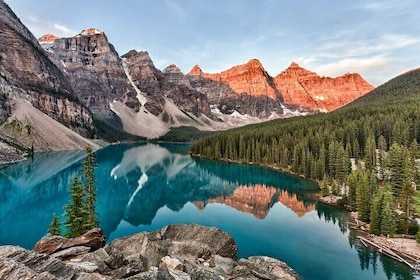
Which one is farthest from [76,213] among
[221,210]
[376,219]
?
[376,219]

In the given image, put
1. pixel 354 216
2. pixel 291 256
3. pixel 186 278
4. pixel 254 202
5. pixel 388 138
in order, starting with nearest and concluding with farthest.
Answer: pixel 186 278 → pixel 291 256 → pixel 354 216 → pixel 254 202 → pixel 388 138

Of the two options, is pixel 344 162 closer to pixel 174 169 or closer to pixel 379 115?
pixel 379 115

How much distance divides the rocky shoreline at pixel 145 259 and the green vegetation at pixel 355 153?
36.1m

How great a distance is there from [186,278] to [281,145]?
118 m

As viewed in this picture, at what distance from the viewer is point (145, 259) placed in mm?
16844

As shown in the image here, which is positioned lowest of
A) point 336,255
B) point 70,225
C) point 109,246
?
point 336,255

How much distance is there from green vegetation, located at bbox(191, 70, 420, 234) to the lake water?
623 centimetres

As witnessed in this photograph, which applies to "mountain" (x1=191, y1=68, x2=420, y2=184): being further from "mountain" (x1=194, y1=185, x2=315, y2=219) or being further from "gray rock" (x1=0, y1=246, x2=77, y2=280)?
"gray rock" (x1=0, y1=246, x2=77, y2=280)

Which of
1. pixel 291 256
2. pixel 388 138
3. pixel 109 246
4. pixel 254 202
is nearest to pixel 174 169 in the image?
pixel 254 202

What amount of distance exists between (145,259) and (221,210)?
5083 centimetres

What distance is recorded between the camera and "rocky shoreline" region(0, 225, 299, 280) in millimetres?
13055

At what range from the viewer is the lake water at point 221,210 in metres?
40.8

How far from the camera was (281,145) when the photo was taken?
128 meters

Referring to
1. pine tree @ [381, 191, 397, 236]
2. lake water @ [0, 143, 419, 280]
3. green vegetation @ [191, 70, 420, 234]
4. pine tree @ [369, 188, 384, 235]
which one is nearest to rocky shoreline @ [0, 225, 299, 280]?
lake water @ [0, 143, 419, 280]
